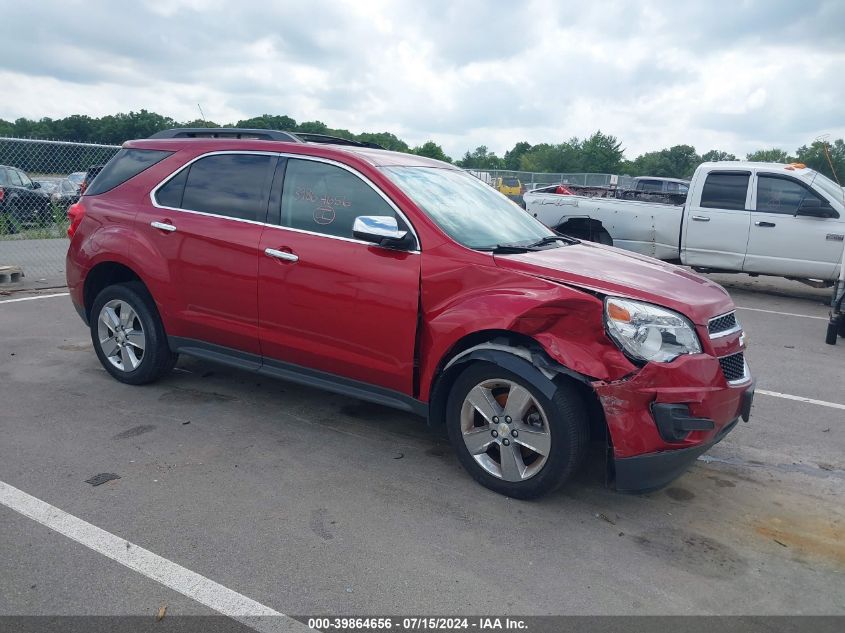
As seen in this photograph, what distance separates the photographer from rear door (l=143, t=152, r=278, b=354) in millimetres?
4707

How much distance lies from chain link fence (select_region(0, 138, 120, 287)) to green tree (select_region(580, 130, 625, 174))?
49.2m

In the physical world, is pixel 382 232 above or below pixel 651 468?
above

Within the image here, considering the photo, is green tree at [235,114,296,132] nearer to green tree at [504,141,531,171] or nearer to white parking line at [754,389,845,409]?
white parking line at [754,389,845,409]

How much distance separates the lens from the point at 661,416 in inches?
137

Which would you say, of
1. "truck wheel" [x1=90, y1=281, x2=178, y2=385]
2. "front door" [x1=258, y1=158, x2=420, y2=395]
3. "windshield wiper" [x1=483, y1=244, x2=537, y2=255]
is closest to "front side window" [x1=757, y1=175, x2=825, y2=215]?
"windshield wiper" [x1=483, y1=244, x2=537, y2=255]

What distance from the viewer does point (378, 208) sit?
4.29 metres

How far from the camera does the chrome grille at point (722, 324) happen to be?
376cm

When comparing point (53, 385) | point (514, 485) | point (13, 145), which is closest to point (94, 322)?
point (53, 385)

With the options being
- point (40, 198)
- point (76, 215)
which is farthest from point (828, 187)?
point (40, 198)

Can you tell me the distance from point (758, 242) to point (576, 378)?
8339 mm

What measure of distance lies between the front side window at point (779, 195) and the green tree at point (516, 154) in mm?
64814

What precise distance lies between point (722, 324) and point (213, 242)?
10.7 feet

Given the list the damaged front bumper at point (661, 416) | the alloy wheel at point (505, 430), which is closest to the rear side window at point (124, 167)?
the alloy wheel at point (505, 430)

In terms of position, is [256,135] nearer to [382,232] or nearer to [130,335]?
[382,232]
